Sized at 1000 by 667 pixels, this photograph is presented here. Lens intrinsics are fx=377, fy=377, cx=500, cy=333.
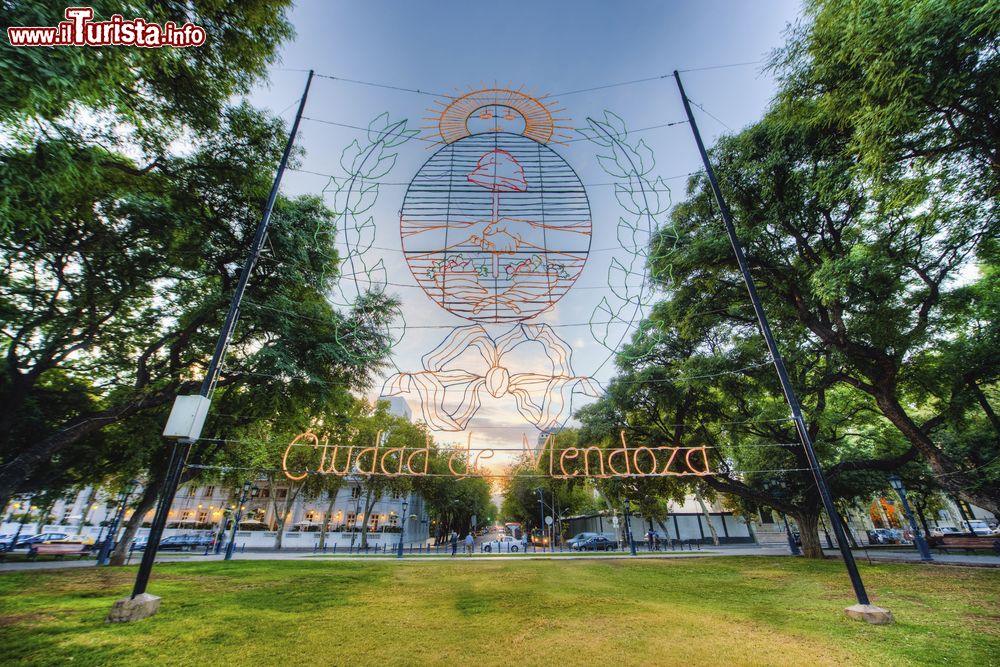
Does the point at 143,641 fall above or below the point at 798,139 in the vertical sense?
below

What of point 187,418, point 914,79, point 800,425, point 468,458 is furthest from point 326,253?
point 914,79

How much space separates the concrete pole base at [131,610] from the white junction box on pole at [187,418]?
2298 millimetres

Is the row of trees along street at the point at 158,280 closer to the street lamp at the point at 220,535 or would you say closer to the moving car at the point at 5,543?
the moving car at the point at 5,543

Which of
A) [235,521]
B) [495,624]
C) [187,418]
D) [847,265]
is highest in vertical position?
[847,265]

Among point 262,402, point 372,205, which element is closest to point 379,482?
point 262,402

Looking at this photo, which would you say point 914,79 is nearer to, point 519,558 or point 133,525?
point 519,558

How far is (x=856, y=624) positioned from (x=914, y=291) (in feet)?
36.3

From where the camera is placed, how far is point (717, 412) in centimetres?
1684

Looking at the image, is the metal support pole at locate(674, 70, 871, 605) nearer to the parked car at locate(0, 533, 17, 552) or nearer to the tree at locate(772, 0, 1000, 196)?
the tree at locate(772, 0, 1000, 196)

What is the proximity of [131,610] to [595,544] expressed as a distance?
31.8 m

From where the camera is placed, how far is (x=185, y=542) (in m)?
24.2

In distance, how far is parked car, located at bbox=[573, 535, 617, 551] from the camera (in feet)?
101

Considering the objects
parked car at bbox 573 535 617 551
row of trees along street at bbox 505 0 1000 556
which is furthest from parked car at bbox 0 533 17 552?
parked car at bbox 573 535 617 551

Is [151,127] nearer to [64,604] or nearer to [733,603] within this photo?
[64,604]
